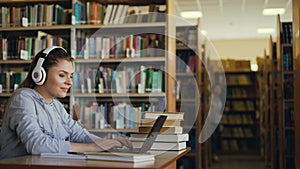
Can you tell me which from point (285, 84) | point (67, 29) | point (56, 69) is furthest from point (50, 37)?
point (285, 84)

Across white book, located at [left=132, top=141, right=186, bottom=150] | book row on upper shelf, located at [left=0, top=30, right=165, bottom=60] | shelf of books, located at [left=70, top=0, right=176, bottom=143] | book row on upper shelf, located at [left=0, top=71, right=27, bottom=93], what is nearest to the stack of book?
white book, located at [left=132, top=141, right=186, bottom=150]

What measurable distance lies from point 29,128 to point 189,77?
4.25 m

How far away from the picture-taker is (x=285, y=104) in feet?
18.9

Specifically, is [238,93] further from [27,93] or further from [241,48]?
[27,93]

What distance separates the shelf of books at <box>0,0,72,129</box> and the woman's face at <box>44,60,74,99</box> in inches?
88.0

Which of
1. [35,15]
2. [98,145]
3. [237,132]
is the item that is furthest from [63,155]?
[237,132]

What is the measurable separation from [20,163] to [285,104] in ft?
15.1

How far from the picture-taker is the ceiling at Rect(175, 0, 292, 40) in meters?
8.03

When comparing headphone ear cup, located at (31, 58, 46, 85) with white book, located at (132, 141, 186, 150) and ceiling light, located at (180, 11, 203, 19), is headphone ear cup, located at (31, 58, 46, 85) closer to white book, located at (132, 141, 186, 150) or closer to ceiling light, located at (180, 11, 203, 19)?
white book, located at (132, 141, 186, 150)

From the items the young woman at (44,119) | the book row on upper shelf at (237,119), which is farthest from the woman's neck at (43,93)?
the book row on upper shelf at (237,119)

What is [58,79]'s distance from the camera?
7.32 feet

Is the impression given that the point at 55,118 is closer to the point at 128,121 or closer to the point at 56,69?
the point at 56,69

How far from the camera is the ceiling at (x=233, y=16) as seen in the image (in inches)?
316

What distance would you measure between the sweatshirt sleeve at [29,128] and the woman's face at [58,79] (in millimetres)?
137
